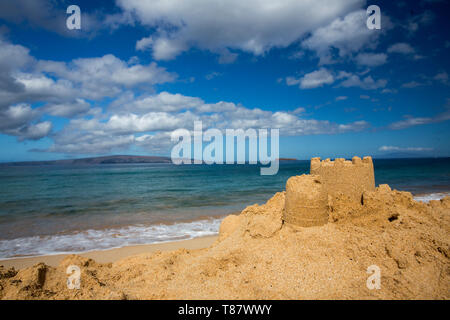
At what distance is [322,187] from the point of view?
14.9ft

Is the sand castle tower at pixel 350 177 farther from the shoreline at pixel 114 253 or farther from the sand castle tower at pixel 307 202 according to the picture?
the shoreline at pixel 114 253

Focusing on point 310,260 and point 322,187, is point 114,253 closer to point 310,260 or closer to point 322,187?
point 310,260

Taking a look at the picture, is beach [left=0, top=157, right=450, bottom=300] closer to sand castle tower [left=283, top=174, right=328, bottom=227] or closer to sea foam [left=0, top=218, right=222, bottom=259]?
sand castle tower [left=283, top=174, right=328, bottom=227]

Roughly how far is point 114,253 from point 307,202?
20.6 feet

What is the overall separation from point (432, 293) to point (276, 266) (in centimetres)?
199

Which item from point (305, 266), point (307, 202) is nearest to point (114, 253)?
point (305, 266)

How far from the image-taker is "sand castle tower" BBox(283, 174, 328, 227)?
174 inches

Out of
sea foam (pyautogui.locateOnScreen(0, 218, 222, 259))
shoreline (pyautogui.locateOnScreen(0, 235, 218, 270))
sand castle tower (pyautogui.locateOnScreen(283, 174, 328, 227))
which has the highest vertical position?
sand castle tower (pyautogui.locateOnScreen(283, 174, 328, 227))

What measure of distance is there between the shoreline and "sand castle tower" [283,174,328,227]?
421 centimetres

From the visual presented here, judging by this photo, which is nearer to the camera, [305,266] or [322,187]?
[305,266]

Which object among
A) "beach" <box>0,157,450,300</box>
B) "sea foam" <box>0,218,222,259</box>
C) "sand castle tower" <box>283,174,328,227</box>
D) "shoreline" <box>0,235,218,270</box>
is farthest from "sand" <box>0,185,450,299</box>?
"sea foam" <box>0,218,222,259</box>

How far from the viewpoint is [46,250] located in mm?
7695

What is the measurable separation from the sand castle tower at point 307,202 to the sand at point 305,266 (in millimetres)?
156
